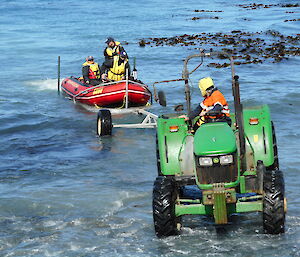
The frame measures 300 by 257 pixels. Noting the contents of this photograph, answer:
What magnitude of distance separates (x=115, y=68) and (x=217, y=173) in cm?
1226

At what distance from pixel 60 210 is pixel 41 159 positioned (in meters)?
3.78

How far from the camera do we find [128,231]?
9562 millimetres

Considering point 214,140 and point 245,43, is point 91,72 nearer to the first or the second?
point 214,140

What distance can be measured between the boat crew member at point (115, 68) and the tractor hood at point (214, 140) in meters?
11.3

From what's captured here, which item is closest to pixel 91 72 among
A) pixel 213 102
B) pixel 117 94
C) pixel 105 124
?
pixel 117 94

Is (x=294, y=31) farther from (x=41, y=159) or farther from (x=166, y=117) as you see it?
(x=166, y=117)

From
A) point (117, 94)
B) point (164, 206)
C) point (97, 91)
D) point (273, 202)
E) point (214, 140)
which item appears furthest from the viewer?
point (97, 91)

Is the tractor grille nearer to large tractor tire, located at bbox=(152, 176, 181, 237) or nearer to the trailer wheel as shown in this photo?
large tractor tire, located at bbox=(152, 176, 181, 237)

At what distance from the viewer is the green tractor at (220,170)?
7.96 metres

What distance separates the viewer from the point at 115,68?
65.1 feet

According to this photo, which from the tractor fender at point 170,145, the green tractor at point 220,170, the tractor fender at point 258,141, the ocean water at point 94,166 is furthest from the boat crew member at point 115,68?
the tractor fender at point 258,141

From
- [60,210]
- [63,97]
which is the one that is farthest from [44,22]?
[60,210]

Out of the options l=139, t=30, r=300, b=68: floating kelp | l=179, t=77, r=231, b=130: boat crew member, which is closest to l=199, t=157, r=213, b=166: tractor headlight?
l=179, t=77, r=231, b=130: boat crew member

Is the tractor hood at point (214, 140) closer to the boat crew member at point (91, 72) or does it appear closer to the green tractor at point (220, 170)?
the green tractor at point (220, 170)
